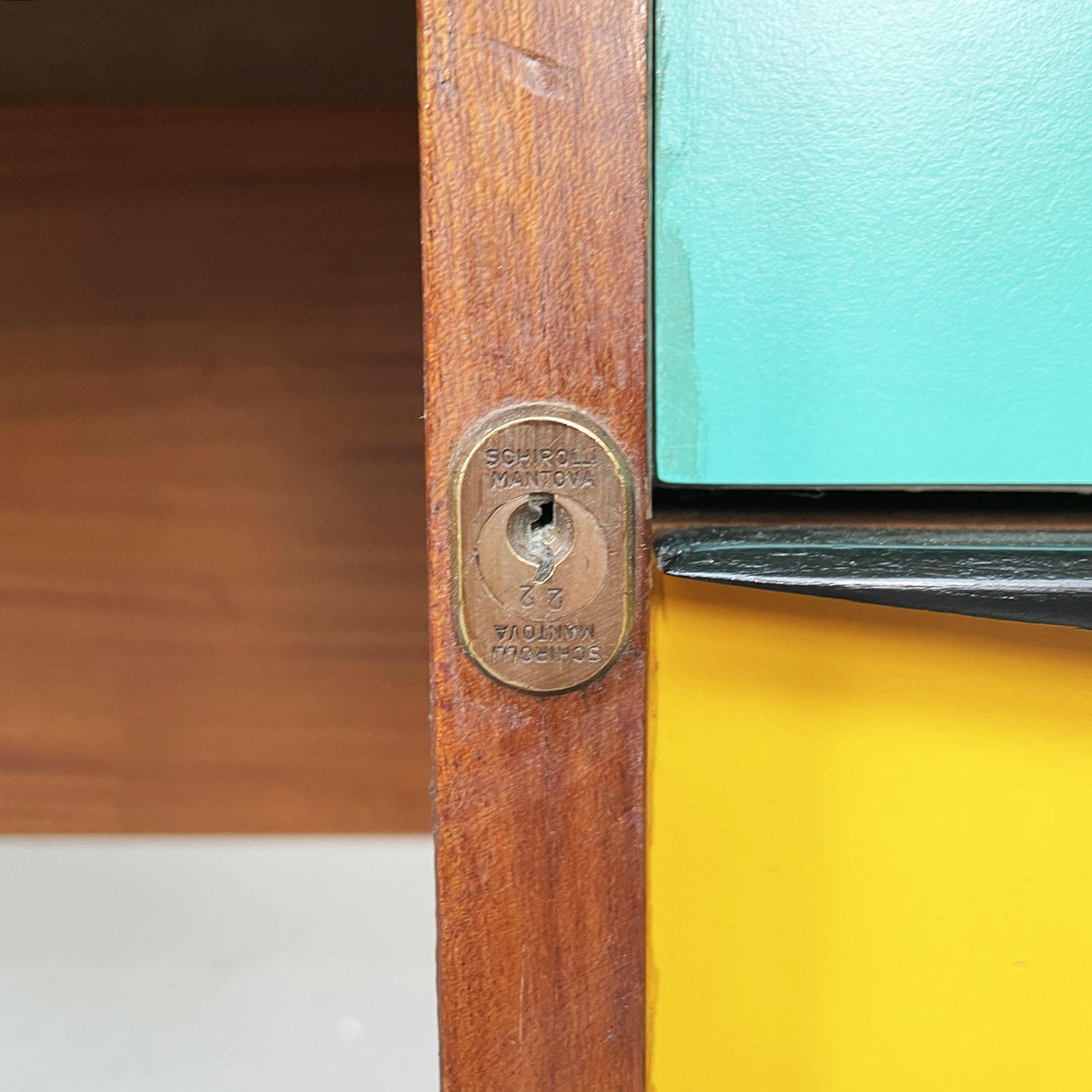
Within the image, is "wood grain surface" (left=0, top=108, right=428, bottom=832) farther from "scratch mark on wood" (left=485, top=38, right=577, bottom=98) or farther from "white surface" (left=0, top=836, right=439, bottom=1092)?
"scratch mark on wood" (left=485, top=38, right=577, bottom=98)

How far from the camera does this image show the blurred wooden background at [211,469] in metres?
0.73

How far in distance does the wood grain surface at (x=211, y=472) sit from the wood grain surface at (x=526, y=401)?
548 mm

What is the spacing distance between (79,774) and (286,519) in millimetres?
325

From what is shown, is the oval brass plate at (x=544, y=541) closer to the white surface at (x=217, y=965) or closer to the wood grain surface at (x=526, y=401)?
the wood grain surface at (x=526, y=401)

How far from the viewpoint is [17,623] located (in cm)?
80

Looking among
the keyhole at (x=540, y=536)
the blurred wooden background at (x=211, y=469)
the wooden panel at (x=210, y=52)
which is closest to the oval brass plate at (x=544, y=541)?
the keyhole at (x=540, y=536)

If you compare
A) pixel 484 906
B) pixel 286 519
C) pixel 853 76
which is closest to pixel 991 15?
pixel 853 76

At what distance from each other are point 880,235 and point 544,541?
0.39 ft

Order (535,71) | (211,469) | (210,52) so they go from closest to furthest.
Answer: (535,71) < (210,52) < (211,469)

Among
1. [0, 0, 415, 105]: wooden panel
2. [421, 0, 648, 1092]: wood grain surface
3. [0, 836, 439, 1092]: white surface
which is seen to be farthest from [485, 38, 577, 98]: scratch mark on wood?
[0, 836, 439, 1092]: white surface

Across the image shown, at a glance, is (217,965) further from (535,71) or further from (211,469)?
(535,71)

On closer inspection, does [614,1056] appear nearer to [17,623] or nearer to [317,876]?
[317,876]

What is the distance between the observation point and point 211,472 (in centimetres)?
77

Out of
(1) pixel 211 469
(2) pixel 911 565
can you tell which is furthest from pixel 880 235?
(1) pixel 211 469
